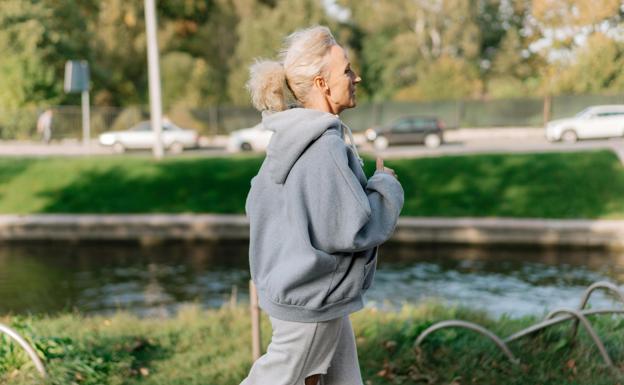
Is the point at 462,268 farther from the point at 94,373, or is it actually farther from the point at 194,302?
the point at 94,373

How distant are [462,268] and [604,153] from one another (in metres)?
7.80

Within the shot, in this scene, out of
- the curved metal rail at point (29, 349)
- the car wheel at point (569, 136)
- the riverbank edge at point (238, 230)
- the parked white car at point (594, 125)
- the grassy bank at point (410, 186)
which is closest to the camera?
the curved metal rail at point (29, 349)

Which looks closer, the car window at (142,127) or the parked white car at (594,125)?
the parked white car at (594,125)

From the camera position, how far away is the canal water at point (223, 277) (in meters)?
8.38

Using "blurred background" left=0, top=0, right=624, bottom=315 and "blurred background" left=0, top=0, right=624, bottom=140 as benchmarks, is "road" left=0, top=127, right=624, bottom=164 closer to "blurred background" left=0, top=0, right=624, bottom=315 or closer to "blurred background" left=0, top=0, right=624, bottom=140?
"blurred background" left=0, top=0, right=624, bottom=315

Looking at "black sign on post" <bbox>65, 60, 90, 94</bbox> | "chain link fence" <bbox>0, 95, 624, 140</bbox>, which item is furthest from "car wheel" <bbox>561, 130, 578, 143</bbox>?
"black sign on post" <bbox>65, 60, 90, 94</bbox>

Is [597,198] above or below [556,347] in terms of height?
below

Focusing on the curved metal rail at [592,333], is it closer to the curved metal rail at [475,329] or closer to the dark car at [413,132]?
the curved metal rail at [475,329]

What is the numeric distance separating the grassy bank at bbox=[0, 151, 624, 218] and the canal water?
2.62 meters

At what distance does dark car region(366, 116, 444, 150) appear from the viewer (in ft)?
93.2

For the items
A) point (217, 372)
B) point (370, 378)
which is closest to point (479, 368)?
point (370, 378)

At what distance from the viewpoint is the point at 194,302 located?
27.6ft

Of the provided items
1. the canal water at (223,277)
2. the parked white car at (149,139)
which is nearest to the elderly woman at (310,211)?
the canal water at (223,277)

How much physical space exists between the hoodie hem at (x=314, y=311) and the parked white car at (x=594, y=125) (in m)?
27.4
